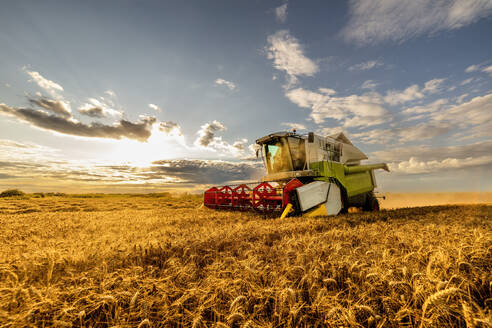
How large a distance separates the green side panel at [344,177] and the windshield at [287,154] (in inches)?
24.8

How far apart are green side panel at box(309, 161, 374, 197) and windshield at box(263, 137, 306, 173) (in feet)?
2.06

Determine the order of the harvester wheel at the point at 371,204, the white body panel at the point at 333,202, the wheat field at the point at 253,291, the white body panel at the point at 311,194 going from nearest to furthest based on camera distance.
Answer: the wheat field at the point at 253,291 < the white body panel at the point at 311,194 < the white body panel at the point at 333,202 < the harvester wheel at the point at 371,204

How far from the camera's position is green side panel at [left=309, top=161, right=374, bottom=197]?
8688 millimetres

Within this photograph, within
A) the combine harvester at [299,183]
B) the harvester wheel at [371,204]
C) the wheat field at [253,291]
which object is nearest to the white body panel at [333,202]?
the combine harvester at [299,183]

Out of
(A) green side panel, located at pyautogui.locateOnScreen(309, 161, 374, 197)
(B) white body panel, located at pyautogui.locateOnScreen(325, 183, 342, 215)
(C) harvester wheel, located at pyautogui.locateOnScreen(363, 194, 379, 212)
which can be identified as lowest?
(C) harvester wheel, located at pyautogui.locateOnScreen(363, 194, 379, 212)

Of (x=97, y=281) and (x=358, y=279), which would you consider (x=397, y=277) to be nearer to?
(x=358, y=279)

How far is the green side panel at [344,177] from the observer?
28.5 ft

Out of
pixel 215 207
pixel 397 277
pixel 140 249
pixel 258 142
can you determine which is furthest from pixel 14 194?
pixel 397 277

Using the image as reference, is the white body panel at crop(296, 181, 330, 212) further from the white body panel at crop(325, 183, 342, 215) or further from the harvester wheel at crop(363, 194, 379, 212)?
the harvester wheel at crop(363, 194, 379, 212)

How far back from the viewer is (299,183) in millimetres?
7355

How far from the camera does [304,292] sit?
149 centimetres

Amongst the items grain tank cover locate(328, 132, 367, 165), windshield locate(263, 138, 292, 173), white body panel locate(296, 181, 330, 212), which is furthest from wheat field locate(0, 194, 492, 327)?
grain tank cover locate(328, 132, 367, 165)

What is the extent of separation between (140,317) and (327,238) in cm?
275

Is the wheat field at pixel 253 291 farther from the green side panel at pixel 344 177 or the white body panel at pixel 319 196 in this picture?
the green side panel at pixel 344 177
